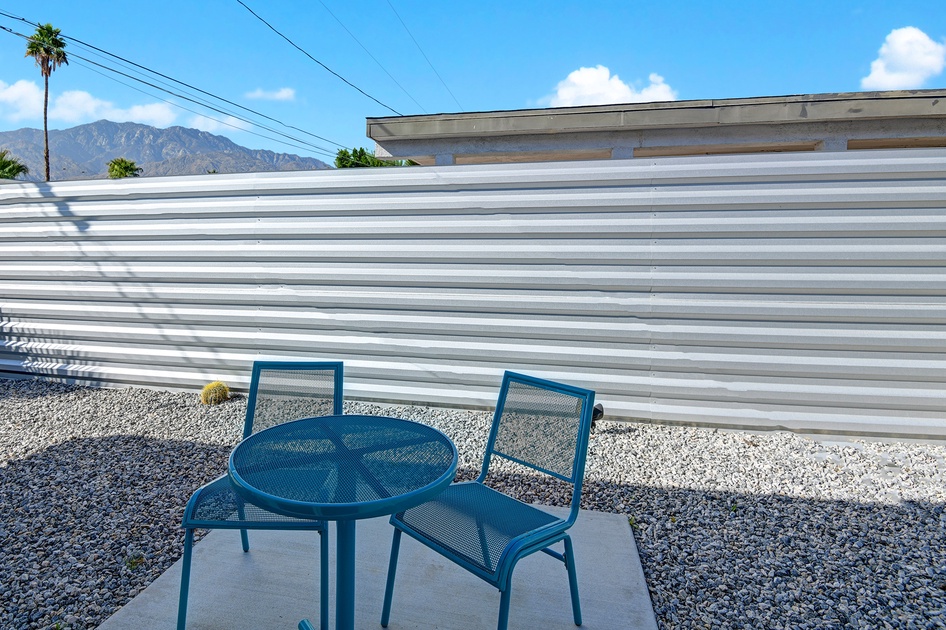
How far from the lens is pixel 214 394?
4664 millimetres

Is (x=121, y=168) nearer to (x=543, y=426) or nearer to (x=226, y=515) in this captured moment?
(x=226, y=515)

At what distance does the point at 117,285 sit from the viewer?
4.98m

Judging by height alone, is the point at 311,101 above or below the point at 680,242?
above

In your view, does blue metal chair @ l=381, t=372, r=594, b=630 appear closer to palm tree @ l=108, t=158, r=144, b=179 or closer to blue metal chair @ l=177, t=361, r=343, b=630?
blue metal chair @ l=177, t=361, r=343, b=630

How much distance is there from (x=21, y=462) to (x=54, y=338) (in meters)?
2.11

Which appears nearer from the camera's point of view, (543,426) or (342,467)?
(342,467)

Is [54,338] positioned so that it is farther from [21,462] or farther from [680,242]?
[680,242]

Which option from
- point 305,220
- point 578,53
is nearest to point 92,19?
point 578,53

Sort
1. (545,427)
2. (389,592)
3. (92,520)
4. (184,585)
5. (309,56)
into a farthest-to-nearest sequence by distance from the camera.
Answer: (309,56)
(92,520)
(545,427)
(389,592)
(184,585)

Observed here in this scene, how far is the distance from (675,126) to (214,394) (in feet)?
16.4

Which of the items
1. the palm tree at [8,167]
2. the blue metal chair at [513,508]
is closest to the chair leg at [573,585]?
the blue metal chair at [513,508]

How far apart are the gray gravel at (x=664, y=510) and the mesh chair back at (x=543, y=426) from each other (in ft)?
2.31

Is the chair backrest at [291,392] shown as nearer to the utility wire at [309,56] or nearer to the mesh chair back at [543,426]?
the mesh chair back at [543,426]

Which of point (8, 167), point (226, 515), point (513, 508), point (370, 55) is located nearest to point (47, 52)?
point (8, 167)
